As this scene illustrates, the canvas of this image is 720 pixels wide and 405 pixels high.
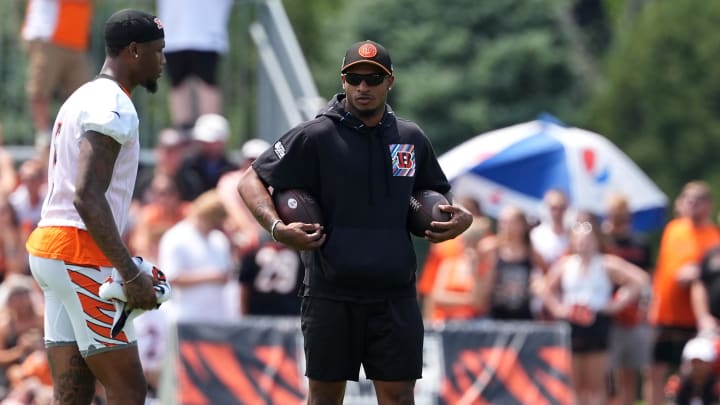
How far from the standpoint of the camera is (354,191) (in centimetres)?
739

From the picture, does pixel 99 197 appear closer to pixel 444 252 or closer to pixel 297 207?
pixel 297 207

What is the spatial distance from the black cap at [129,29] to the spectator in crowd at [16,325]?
5.34 meters

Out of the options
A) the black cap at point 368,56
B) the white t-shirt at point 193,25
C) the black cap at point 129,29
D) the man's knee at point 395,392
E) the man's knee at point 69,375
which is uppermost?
the white t-shirt at point 193,25

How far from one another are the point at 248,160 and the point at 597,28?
38.4 m

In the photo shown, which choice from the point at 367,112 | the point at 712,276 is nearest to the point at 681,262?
the point at 712,276

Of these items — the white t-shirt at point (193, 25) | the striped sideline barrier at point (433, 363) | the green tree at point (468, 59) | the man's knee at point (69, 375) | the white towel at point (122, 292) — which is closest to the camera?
the white towel at point (122, 292)

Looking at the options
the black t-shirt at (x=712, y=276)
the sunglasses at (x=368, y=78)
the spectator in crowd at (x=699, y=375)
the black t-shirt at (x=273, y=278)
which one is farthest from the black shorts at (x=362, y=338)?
the black t-shirt at (x=712, y=276)

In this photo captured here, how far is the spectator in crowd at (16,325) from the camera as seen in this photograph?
1225 cm

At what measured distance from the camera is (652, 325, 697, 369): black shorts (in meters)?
14.3

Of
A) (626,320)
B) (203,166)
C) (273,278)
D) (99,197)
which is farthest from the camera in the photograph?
(626,320)

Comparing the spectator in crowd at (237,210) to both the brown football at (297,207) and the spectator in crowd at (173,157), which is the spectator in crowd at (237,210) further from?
the brown football at (297,207)

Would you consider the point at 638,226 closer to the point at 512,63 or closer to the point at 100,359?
the point at 100,359

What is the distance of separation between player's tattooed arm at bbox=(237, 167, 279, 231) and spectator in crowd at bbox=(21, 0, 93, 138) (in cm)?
663

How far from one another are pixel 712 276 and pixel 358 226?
711cm
